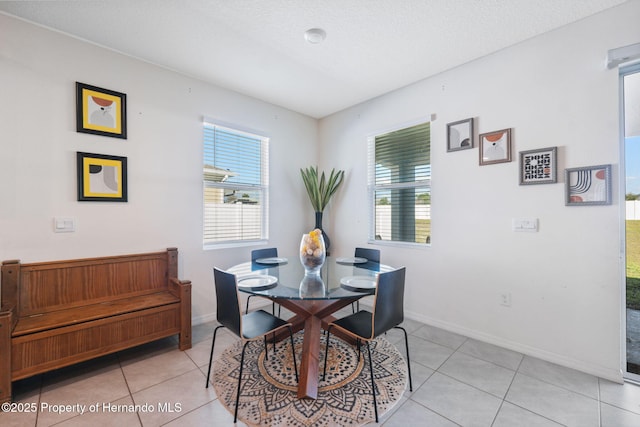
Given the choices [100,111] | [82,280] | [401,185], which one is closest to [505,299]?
[401,185]

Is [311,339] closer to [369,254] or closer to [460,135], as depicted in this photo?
[369,254]

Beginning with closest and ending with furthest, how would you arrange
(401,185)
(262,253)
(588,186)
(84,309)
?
(588,186) < (84,309) < (262,253) < (401,185)

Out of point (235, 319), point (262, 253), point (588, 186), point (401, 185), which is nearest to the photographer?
point (235, 319)

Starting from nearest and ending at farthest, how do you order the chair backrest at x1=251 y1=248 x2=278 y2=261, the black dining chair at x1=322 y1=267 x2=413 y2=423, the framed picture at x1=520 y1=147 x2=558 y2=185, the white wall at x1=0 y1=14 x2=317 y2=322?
the black dining chair at x1=322 y1=267 x2=413 y2=423 < the white wall at x1=0 y1=14 x2=317 y2=322 < the framed picture at x1=520 y1=147 x2=558 y2=185 < the chair backrest at x1=251 y1=248 x2=278 y2=261

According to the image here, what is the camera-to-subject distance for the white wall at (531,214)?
2021 millimetres

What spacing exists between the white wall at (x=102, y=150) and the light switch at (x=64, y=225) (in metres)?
0.03

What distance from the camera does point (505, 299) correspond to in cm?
249

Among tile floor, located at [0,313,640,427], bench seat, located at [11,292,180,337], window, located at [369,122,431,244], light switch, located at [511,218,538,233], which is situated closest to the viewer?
tile floor, located at [0,313,640,427]

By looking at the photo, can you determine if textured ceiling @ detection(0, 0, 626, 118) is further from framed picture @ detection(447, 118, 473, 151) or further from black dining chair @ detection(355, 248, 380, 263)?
black dining chair @ detection(355, 248, 380, 263)

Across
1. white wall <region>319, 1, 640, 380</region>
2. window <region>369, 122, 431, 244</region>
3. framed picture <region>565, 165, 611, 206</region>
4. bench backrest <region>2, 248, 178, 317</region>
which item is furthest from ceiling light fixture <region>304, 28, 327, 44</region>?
bench backrest <region>2, 248, 178, 317</region>

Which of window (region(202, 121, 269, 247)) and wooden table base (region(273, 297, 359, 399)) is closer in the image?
wooden table base (region(273, 297, 359, 399))

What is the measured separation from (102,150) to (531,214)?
380 cm

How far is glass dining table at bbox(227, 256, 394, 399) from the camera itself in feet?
5.73

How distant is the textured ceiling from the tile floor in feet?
8.86
